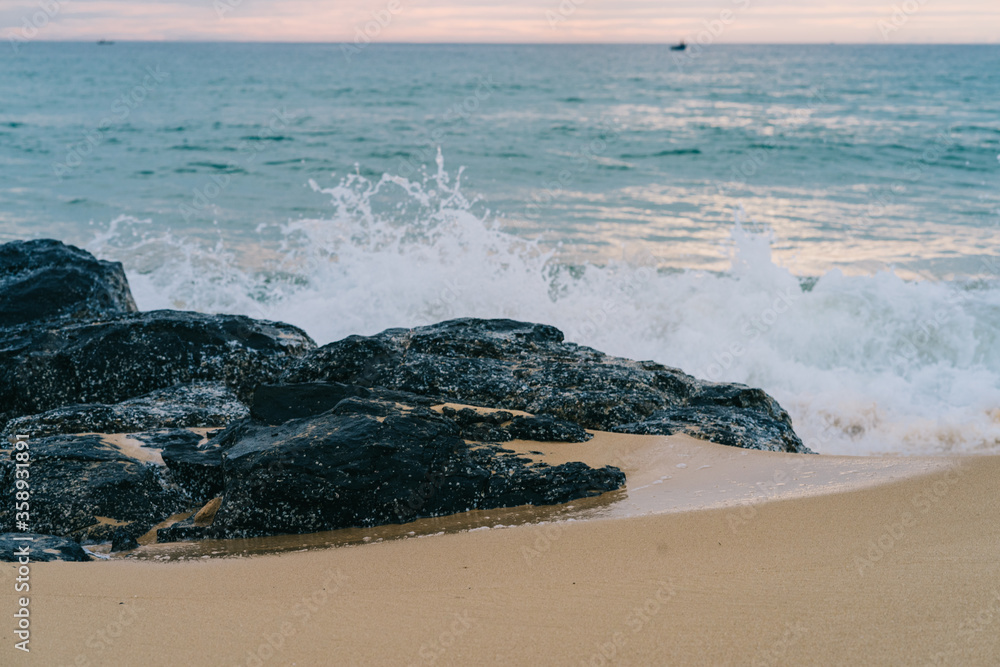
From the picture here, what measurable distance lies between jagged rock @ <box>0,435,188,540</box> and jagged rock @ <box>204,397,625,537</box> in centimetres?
48

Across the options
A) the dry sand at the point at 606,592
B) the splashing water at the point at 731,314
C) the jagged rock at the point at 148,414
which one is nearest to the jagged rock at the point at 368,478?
the dry sand at the point at 606,592

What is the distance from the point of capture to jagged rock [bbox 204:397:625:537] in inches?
124

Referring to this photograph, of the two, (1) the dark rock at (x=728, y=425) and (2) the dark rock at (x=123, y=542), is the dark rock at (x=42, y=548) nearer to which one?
(2) the dark rock at (x=123, y=542)

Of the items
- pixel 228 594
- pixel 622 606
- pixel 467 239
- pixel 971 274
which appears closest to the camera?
pixel 622 606

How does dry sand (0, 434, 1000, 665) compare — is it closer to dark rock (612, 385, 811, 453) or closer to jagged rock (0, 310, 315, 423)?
dark rock (612, 385, 811, 453)

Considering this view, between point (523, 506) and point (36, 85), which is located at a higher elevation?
point (36, 85)

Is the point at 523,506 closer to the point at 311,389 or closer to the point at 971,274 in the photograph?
the point at 311,389

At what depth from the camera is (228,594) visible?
2.48 meters

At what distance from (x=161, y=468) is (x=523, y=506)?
178cm

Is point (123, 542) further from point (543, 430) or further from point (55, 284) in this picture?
point (55, 284)

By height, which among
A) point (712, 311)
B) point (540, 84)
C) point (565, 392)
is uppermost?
point (540, 84)

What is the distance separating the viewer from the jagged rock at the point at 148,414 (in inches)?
160

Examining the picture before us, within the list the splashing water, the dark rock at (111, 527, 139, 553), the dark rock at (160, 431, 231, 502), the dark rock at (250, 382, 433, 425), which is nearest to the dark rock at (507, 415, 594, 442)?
the dark rock at (250, 382, 433, 425)

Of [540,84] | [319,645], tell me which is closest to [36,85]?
[540,84]
